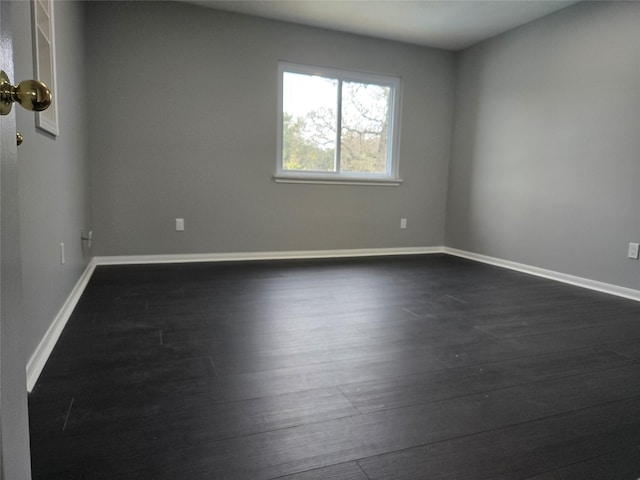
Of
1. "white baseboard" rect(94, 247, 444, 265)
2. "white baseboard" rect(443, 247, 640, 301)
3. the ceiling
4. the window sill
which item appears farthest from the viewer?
the window sill

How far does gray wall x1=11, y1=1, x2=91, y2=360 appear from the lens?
4.68ft

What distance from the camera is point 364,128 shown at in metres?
4.37

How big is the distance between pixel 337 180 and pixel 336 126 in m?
0.57

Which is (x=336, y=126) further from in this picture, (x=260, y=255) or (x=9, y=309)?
(x=9, y=309)

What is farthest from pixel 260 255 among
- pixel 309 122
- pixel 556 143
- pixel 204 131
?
pixel 556 143

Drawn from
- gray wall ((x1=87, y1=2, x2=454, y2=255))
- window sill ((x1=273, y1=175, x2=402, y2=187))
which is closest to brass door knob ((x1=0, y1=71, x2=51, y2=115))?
gray wall ((x1=87, y1=2, x2=454, y2=255))

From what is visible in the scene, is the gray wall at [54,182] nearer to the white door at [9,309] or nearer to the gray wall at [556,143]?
the white door at [9,309]

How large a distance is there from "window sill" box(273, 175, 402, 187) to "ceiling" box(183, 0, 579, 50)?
4.77ft

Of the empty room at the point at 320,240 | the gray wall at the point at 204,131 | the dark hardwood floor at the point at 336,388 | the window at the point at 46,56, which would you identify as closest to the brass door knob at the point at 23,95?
the empty room at the point at 320,240

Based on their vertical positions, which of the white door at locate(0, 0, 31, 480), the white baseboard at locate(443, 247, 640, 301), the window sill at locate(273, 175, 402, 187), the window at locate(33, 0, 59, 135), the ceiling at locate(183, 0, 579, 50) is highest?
the ceiling at locate(183, 0, 579, 50)

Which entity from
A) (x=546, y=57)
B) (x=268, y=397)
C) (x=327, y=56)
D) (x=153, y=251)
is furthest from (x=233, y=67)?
(x=268, y=397)

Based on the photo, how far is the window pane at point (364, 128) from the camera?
427 cm

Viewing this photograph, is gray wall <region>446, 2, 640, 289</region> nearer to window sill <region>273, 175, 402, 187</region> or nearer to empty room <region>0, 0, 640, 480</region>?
empty room <region>0, 0, 640, 480</region>

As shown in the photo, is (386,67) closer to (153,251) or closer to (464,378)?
Answer: (153,251)
